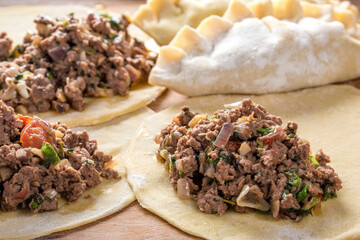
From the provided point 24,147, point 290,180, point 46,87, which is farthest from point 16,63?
point 290,180

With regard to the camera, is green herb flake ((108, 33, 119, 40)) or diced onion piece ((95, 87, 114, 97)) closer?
diced onion piece ((95, 87, 114, 97))

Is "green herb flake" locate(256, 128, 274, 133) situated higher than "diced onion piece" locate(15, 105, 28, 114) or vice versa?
"green herb flake" locate(256, 128, 274, 133)

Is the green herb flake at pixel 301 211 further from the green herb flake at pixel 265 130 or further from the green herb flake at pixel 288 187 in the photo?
the green herb flake at pixel 265 130

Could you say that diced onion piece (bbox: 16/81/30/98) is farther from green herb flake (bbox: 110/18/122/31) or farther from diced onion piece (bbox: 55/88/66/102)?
green herb flake (bbox: 110/18/122/31)

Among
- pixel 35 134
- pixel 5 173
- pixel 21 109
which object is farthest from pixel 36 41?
pixel 5 173

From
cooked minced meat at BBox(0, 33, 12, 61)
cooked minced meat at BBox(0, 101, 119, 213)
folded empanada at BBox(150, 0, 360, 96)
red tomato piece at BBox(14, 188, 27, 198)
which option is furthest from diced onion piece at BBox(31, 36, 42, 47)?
red tomato piece at BBox(14, 188, 27, 198)

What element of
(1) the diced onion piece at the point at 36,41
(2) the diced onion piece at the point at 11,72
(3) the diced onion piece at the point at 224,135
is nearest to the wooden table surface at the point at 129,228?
(3) the diced onion piece at the point at 224,135

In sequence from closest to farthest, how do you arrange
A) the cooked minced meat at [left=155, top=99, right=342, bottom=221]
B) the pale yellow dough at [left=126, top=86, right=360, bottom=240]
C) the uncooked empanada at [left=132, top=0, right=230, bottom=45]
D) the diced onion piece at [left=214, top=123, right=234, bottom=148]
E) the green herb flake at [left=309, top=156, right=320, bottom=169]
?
1. the pale yellow dough at [left=126, top=86, right=360, bottom=240]
2. the cooked minced meat at [left=155, top=99, right=342, bottom=221]
3. the diced onion piece at [left=214, top=123, right=234, bottom=148]
4. the green herb flake at [left=309, top=156, right=320, bottom=169]
5. the uncooked empanada at [left=132, top=0, right=230, bottom=45]
